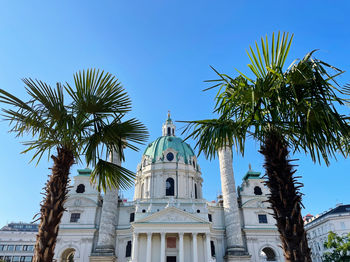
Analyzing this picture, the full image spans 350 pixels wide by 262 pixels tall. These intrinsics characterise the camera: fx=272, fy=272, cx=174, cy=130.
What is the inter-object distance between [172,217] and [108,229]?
32.1ft

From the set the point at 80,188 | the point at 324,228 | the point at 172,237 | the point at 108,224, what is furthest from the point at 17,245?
the point at 324,228

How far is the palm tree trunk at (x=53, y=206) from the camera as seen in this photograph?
699cm

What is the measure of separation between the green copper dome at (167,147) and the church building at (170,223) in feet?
5.68

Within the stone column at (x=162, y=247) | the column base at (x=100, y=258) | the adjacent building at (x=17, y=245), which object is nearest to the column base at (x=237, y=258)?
the stone column at (x=162, y=247)

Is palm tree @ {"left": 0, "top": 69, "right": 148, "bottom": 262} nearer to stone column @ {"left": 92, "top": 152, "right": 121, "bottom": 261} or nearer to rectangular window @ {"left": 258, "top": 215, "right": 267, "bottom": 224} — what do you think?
stone column @ {"left": 92, "top": 152, "right": 121, "bottom": 261}

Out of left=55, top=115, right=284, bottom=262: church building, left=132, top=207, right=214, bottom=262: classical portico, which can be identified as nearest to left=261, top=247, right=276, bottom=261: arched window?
left=55, top=115, right=284, bottom=262: church building

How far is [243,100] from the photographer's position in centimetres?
822

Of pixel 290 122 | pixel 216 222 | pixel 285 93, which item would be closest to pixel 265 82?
pixel 285 93

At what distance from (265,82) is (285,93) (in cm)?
65

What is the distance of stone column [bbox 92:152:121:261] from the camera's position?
37.5 metres

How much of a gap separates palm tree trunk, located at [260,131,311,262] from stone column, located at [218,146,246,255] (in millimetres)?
30457

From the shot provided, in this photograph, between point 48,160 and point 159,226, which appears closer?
point 48,160

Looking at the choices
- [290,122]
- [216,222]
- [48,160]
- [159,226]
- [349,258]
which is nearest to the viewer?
[290,122]

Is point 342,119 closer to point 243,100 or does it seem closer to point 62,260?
point 243,100
